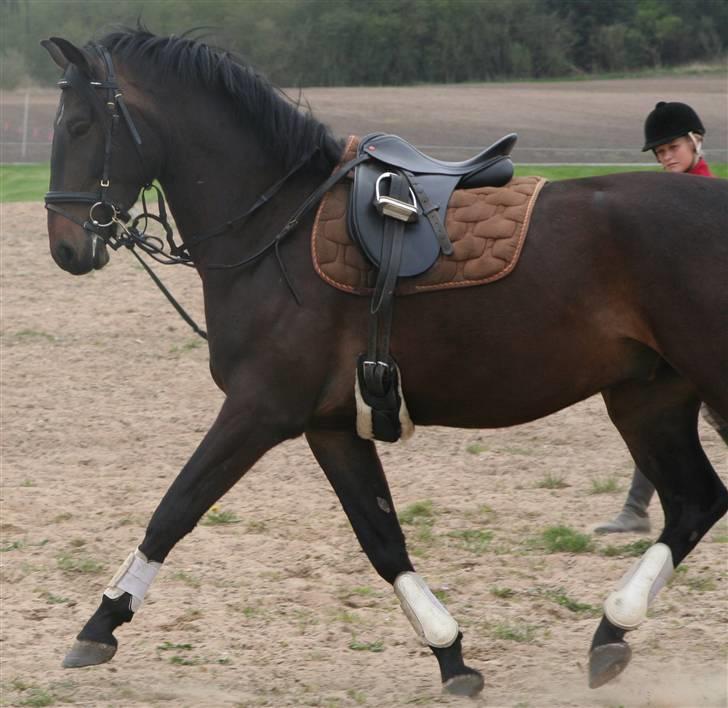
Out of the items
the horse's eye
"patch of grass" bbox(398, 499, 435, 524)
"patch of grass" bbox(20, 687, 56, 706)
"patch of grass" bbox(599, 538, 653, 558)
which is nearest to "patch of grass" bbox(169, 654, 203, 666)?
"patch of grass" bbox(20, 687, 56, 706)

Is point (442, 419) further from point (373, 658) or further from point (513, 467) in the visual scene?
point (513, 467)

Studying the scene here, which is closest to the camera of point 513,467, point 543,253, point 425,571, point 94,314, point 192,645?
point 543,253

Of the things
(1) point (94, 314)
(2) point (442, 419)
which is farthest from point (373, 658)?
(1) point (94, 314)

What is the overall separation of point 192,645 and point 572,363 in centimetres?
184

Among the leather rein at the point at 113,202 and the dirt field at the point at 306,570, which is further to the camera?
the dirt field at the point at 306,570

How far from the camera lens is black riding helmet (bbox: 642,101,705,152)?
17.3 ft

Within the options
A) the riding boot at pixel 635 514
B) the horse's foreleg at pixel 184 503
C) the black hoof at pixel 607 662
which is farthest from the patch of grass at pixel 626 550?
the horse's foreleg at pixel 184 503

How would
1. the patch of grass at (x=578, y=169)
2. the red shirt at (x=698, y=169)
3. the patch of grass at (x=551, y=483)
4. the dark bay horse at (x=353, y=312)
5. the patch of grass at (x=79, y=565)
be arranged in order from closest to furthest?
the dark bay horse at (x=353, y=312) → the red shirt at (x=698, y=169) → the patch of grass at (x=79, y=565) → the patch of grass at (x=551, y=483) → the patch of grass at (x=578, y=169)

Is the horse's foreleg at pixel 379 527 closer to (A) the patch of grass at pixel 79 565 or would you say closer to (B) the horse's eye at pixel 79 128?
(B) the horse's eye at pixel 79 128

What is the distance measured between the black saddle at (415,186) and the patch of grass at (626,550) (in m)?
2.10

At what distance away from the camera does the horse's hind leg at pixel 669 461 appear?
443 cm

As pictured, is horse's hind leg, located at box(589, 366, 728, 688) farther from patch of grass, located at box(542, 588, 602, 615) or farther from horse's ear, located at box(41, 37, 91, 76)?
horse's ear, located at box(41, 37, 91, 76)

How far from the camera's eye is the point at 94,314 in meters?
10.7

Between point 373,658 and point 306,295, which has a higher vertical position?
point 306,295
